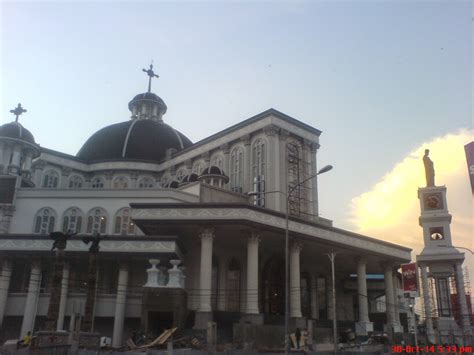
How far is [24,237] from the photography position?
3844cm

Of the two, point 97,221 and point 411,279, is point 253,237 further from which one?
point 97,221

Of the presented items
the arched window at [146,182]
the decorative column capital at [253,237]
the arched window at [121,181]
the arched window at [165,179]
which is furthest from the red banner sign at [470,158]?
the arched window at [121,181]

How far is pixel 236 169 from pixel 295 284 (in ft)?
63.1

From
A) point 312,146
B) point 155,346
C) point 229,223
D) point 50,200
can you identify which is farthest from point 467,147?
point 50,200

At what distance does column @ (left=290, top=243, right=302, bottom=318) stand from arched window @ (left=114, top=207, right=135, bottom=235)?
14552mm

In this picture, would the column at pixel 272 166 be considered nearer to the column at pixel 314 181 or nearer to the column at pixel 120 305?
the column at pixel 314 181

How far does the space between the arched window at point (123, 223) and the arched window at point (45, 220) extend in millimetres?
5960

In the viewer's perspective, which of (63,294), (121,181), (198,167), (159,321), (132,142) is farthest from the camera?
(132,142)

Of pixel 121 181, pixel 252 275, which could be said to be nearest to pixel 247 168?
pixel 121 181

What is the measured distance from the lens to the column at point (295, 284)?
37.8 m

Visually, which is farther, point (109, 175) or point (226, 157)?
point (109, 175)

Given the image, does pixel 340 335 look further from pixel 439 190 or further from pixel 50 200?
pixel 50 200

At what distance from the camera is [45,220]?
43656mm

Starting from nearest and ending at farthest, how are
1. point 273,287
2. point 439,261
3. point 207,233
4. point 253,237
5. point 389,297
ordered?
point 207,233 → point 253,237 → point 273,287 → point 389,297 → point 439,261
